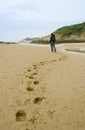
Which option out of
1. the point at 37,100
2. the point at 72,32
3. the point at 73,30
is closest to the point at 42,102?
the point at 37,100

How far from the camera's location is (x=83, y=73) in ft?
31.9

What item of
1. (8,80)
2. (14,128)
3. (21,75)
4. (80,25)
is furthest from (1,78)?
(80,25)

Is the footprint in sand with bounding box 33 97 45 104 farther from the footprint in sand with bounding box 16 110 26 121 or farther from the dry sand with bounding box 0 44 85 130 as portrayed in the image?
the footprint in sand with bounding box 16 110 26 121

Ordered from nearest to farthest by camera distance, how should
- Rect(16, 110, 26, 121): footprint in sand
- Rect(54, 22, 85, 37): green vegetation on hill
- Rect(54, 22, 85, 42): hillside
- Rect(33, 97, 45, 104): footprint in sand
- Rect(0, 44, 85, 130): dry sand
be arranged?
Rect(0, 44, 85, 130): dry sand
Rect(16, 110, 26, 121): footprint in sand
Rect(33, 97, 45, 104): footprint in sand
Rect(54, 22, 85, 42): hillside
Rect(54, 22, 85, 37): green vegetation on hill

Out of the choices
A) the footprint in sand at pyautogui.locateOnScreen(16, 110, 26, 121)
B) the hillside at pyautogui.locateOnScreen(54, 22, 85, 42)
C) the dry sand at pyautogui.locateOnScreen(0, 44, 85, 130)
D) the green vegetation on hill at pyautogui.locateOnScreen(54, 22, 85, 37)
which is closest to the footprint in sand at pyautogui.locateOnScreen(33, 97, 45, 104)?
the dry sand at pyautogui.locateOnScreen(0, 44, 85, 130)

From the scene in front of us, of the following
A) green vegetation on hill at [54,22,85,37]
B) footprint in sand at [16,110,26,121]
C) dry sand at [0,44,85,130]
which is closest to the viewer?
→ dry sand at [0,44,85,130]

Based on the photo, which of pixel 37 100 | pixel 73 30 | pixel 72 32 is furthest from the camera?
pixel 73 30

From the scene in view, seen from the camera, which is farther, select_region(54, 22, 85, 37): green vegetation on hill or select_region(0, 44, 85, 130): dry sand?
select_region(54, 22, 85, 37): green vegetation on hill

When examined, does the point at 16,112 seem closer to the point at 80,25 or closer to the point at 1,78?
the point at 1,78

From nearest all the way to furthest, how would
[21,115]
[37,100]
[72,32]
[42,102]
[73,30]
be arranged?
[21,115]
[42,102]
[37,100]
[72,32]
[73,30]

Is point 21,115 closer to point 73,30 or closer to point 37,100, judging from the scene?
point 37,100

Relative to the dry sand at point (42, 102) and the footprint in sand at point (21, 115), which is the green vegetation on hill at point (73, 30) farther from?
the footprint in sand at point (21, 115)

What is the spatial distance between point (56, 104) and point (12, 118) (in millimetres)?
1297

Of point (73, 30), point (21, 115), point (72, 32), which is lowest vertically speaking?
point (72, 32)
